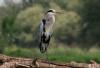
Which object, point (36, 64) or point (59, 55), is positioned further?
point (59, 55)

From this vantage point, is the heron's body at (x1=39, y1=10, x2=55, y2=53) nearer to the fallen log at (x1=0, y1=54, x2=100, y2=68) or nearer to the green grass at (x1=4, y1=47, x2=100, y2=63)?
the fallen log at (x1=0, y1=54, x2=100, y2=68)

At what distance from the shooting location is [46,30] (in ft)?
22.6

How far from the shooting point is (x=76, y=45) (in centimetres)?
2744

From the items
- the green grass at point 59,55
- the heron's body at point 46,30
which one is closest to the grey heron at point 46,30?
the heron's body at point 46,30

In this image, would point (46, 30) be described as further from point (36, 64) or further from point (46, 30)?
point (36, 64)

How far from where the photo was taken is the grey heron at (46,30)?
6.84m

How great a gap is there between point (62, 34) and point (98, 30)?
218cm

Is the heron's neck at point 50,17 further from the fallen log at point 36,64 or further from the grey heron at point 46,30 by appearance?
the fallen log at point 36,64

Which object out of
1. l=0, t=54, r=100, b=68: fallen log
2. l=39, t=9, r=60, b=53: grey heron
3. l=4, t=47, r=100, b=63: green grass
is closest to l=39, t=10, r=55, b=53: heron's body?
l=39, t=9, r=60, b=53: grey heron

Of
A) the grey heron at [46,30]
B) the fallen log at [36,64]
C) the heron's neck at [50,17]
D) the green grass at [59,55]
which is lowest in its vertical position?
the fallen log at [36,64]

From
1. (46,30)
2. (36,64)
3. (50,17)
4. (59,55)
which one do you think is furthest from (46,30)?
(59,55)

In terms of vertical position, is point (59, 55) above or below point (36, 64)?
above

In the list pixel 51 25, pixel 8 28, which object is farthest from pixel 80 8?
pixel 51 25

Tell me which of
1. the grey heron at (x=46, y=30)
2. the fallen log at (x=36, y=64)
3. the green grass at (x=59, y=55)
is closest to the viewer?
the fallen log at (x=36, y=64)
